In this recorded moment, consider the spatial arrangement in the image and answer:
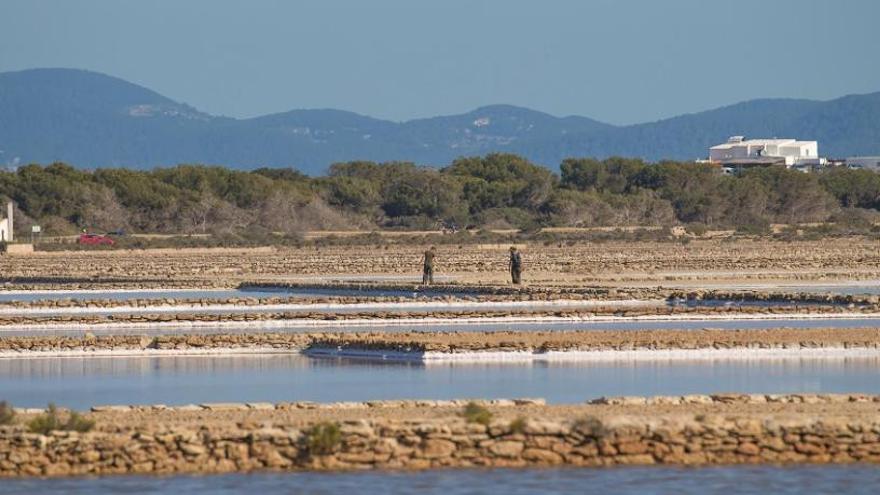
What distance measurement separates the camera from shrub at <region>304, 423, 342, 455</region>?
587 inches

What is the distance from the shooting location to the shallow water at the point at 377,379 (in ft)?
65.2

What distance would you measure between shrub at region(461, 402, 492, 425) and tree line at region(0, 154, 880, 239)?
248ft

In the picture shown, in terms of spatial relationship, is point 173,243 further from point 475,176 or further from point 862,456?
point 862,456

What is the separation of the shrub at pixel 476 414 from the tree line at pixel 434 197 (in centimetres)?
7547

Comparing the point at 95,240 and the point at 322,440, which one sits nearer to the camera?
the point at 322,440

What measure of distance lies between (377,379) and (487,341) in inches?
159

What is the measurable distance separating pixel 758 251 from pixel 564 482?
52.6 m

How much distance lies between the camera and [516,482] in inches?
570

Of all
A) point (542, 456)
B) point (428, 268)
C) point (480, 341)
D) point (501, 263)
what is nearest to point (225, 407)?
point (542, 456)

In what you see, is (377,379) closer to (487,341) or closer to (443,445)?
(487,341)

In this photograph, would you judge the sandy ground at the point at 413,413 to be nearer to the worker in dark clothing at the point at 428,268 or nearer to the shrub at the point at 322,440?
the shrub at the point at 322,440

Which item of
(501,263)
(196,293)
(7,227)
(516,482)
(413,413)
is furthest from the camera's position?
(7,227)

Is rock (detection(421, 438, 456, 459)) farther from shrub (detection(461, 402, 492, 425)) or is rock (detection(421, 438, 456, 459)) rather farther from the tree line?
the tree line

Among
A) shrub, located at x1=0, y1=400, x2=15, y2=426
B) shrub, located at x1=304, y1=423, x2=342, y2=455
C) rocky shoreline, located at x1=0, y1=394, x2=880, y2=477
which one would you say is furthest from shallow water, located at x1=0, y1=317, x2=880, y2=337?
shrub, located at x1=304, y1=423, x2=342, y2=455
